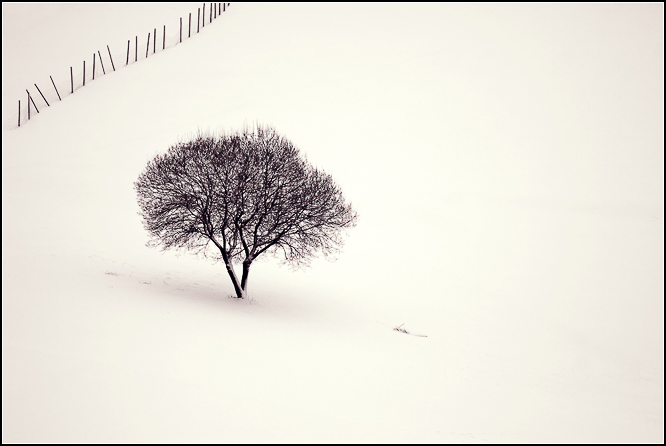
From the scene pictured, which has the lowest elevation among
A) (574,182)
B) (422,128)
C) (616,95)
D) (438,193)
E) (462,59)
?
(438,193)

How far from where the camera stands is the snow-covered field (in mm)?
13883

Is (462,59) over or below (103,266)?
over

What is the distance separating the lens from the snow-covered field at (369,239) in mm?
13883

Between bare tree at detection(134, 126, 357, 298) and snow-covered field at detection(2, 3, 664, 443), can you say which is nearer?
snow-covered field at detection(2, 3, 664, 443)

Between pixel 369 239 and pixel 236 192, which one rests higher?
pixel 369 239

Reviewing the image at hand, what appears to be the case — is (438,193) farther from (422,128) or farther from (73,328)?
(73,328)

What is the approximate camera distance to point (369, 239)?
4250cm

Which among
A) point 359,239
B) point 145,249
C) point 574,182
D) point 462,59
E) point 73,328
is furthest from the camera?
point 462,59

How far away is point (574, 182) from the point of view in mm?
56125

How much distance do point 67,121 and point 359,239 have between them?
110ft

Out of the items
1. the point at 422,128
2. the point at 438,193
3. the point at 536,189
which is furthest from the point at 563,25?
the point at 438,193

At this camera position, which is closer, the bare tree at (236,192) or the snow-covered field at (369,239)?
the snow-covered field at (369,239)

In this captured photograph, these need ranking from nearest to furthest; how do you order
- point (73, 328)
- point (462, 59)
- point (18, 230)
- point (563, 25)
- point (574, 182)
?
point (73, 328), point (18, 230), point (574, 182), point (462, 59), point (563, 25)

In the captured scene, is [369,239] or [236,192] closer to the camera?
[236,192]
